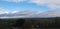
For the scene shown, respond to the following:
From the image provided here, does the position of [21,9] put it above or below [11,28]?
above

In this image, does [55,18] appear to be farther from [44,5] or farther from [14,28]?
[14,28]

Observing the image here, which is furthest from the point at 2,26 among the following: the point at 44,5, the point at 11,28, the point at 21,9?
the point at 44,5

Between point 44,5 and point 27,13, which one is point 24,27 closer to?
point 27,13

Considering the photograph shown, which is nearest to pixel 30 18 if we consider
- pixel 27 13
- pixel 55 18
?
pixel 27 13

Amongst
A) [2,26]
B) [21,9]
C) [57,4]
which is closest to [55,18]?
[57,4]

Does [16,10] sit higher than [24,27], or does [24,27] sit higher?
[16,10]

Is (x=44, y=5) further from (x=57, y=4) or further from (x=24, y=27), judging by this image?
(x=24, y=27)
